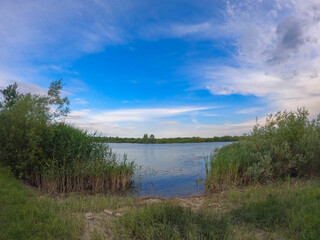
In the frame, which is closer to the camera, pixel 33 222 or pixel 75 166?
pixel 33 222

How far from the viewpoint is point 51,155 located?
35.3ft

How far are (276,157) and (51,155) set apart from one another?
11622 millimetres

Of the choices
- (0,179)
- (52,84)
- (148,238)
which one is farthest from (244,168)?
(52,84)

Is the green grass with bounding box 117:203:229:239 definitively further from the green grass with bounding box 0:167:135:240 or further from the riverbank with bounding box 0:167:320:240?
the green grass with bounding box 0:167:135:240

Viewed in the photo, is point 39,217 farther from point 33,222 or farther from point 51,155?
point 51,155

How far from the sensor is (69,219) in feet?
16.6

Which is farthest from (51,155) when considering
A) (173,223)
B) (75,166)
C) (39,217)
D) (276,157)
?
(276,157)

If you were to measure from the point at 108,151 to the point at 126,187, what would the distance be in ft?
7.81

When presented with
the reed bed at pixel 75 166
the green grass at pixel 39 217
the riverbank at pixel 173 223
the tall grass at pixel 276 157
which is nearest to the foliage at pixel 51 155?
the reed bed at pixel 75 166

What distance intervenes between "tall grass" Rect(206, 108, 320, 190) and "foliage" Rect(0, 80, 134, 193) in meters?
5.48

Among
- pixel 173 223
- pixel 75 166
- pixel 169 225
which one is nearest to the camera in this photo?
pixel 169 225

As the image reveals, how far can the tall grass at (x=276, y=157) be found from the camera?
407 inches

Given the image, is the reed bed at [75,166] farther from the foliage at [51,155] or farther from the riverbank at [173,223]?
the riverbank at [173,223]

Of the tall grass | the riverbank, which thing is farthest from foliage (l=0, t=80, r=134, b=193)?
the tall grass
